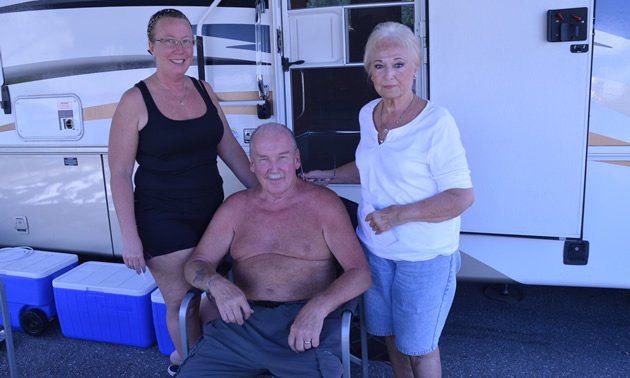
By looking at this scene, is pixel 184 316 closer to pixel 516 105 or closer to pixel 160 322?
pixel 160 322

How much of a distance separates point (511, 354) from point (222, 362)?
5.62 ft

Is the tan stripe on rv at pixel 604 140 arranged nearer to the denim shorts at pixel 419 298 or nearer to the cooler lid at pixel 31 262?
the denim shorts at pixel 419 298

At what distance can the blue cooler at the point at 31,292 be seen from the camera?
10.7 feet

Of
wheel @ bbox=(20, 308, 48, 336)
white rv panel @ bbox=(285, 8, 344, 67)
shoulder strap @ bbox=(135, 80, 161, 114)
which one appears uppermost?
white rv panel @ bbox=(285, 8, 344, 67)

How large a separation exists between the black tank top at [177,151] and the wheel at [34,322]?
64.3 inches

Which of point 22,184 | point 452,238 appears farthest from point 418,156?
point 22,184

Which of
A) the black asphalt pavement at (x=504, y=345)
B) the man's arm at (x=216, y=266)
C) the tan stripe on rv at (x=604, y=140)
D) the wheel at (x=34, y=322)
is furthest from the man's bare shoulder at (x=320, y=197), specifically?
the wheel at (x=34, y=322)

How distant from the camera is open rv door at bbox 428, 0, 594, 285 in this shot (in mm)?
2551

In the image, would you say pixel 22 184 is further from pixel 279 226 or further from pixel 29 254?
pixel 279 226

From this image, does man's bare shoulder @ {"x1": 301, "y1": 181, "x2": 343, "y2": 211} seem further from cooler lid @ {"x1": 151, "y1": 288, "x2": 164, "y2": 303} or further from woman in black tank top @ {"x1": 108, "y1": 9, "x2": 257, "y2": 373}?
cooler lid @ {"x1": 151, "y1": 288, "x2": 164, "y2": 303}

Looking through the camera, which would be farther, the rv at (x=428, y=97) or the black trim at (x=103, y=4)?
the black trim at (x=103, y=4)

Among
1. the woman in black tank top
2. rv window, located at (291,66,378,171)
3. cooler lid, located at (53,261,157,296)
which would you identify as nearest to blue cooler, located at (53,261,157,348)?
cooler lid, located at (53,261,157,296)

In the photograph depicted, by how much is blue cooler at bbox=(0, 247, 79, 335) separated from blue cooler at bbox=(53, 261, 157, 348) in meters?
0.14

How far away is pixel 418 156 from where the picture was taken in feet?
5.89
